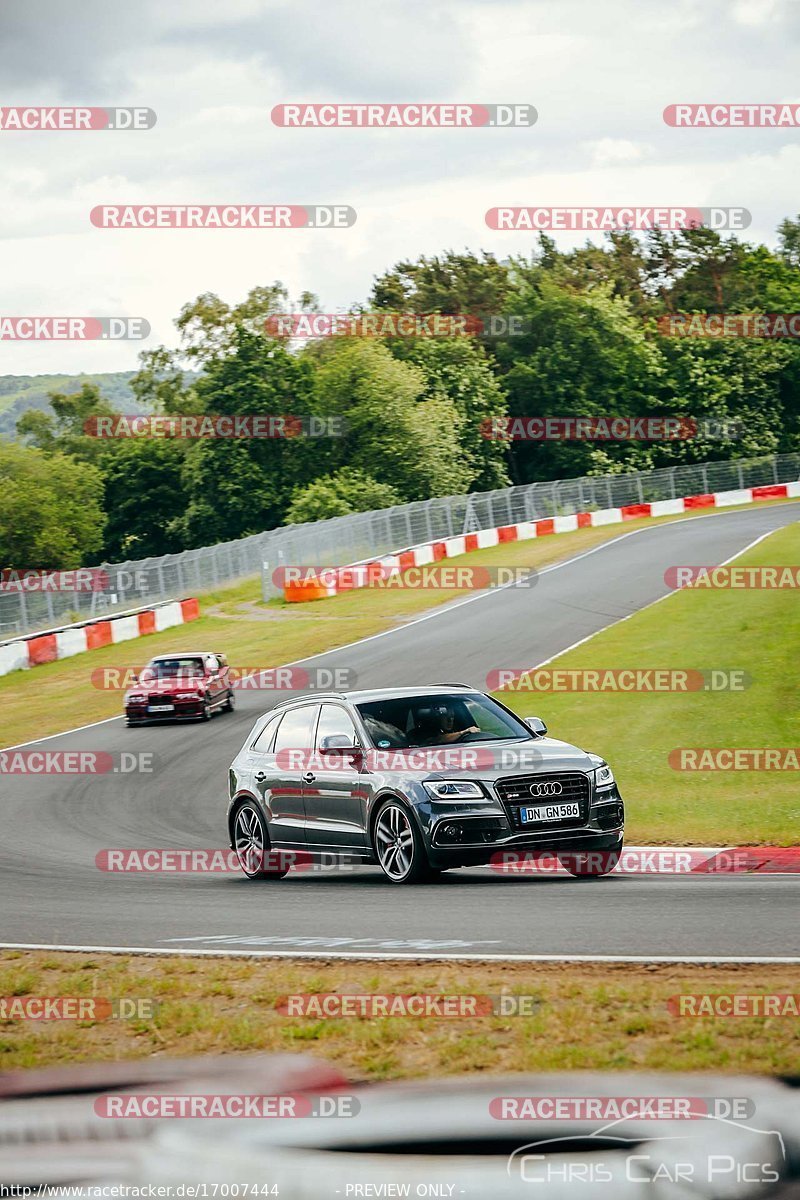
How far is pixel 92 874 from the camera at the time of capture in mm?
13812

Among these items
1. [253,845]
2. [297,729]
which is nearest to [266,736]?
[297,729]

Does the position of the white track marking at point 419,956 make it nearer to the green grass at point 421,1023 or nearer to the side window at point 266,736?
the green grass at point 421,1023

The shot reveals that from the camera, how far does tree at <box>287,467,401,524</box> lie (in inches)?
2422

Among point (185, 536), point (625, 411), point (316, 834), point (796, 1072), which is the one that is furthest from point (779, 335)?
point (796, 1072)

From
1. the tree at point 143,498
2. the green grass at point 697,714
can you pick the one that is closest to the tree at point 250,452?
the tree at point 143,498

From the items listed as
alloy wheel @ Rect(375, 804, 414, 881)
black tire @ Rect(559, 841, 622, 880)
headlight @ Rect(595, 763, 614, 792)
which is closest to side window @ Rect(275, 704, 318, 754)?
alloy wheel @ Rect(375, 804, 414, 881)

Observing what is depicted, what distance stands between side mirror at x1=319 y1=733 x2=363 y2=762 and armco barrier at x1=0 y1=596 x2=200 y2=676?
2538 centimetres

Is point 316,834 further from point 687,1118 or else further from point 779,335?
point 779,335

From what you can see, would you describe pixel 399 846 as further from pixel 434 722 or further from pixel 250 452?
pixel 250 452

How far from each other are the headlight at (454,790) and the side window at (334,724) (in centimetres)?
119

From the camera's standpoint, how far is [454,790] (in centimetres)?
1181

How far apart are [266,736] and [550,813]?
11.0 feet

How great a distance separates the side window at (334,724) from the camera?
13.0 meters

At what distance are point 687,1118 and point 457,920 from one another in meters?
5.54
